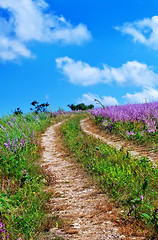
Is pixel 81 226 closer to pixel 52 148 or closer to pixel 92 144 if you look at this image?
pixel 92 144

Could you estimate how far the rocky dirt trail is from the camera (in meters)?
3.64

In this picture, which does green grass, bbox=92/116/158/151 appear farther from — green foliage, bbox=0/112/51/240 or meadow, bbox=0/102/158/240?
green foliage, bbox=0/112/51/240

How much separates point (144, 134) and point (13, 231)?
22.0 feet

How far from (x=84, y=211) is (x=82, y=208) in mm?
145

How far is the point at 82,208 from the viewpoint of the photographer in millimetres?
4570

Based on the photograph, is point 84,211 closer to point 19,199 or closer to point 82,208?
point 82,208

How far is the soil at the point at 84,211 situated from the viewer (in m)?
3.63

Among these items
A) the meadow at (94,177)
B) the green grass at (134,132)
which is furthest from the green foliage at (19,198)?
the green grass at (134,132)

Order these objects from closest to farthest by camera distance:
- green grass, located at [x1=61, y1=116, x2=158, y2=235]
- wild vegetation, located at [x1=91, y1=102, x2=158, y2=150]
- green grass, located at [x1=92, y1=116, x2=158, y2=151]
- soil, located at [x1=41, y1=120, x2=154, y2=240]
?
soil, located at [x1=41, y1=120, x2=154, y2=240] → green grass, located at [x1=61, y1=116, x2=158, y2=235] → green grass, located at [x1=92, y1=116, x2=158, y2=151] → wild vegetation, located at [x1=91, y1=102, x2=158, y2=150]

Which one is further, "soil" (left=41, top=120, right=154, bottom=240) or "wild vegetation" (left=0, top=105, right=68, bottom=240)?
"wild vegetation" (left=0, top=105, right=68, bottom=240)

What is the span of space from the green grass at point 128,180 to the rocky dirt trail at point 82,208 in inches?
9.2

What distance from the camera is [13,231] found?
148 inches

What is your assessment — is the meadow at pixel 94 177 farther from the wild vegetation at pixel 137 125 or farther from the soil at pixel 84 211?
the soil at pixel 84 211

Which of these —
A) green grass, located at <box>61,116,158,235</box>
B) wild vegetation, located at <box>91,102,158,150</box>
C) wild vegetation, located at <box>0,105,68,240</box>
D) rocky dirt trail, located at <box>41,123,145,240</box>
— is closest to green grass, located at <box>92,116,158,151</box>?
wild vegetation, located at <box>91,102,158,150</box>
